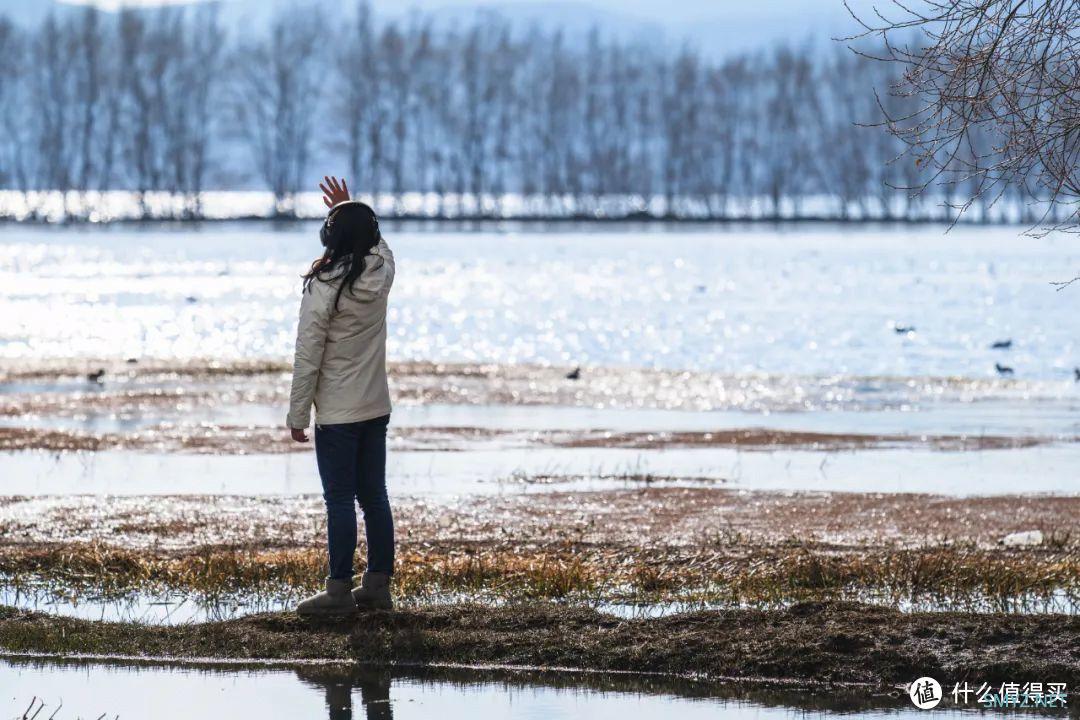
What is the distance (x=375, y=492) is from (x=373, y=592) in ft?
1.61

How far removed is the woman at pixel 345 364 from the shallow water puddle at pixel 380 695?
92 centimetres

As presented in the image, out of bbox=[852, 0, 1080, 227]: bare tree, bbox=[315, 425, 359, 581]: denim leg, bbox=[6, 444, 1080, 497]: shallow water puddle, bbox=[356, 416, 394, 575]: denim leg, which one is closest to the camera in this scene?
bbox=[852, 0, 1080, 227]: bare tree

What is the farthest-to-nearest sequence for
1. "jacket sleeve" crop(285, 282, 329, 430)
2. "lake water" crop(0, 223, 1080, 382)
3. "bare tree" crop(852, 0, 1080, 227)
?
"lake water" crop(0, 223, 1080, 382)
"jacket sleeve" crop(285, 282, 329, 430)
"bare tree" crop(852, 0, 1080, 227)

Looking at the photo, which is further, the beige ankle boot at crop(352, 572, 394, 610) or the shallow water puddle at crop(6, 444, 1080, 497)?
the shallow water puddle at crop(6, 444, 1080, 497)

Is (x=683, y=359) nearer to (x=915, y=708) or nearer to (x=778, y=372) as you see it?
(x=778, y=372)

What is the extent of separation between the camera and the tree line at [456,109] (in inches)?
4938

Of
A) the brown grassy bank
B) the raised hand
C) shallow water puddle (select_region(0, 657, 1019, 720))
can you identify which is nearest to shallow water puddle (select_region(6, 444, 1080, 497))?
the brown grassy bank

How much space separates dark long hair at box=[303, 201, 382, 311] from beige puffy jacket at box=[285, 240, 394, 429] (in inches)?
1.0

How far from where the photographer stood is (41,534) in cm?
1149

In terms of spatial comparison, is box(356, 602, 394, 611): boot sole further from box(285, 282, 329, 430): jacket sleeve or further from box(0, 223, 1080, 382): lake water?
box(0, 223, 1080, 382): lake water

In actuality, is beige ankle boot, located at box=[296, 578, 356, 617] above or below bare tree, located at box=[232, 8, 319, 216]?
below

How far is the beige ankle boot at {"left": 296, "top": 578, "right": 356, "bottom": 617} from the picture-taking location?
820 cm

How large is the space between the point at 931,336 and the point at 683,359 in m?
8.42
